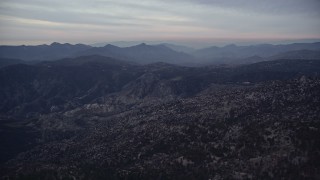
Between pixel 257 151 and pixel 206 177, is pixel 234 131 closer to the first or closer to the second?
pixel 257 151

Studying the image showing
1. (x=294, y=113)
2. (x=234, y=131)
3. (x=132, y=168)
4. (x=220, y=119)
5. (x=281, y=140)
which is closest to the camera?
(x=281, y=140)

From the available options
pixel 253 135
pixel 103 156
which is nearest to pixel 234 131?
pixel 253 135

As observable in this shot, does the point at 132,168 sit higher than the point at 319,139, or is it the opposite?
the point at 319,139

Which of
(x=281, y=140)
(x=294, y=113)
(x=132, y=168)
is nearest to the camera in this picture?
(x=281, y=140)

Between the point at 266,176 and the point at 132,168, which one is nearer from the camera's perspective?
the point at 266,176

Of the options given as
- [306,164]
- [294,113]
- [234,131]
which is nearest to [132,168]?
[234,131]

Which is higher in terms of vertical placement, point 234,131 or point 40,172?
point 234,131

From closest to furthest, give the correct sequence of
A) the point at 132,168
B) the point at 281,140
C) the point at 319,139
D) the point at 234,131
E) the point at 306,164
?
the point at 306,164
the point at 319,139
the point at 281,140
the point at 132,168
the point at 234,131

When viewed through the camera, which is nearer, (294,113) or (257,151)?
(257,151)

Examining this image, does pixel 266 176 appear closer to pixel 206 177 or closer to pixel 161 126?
pixel 206 177
